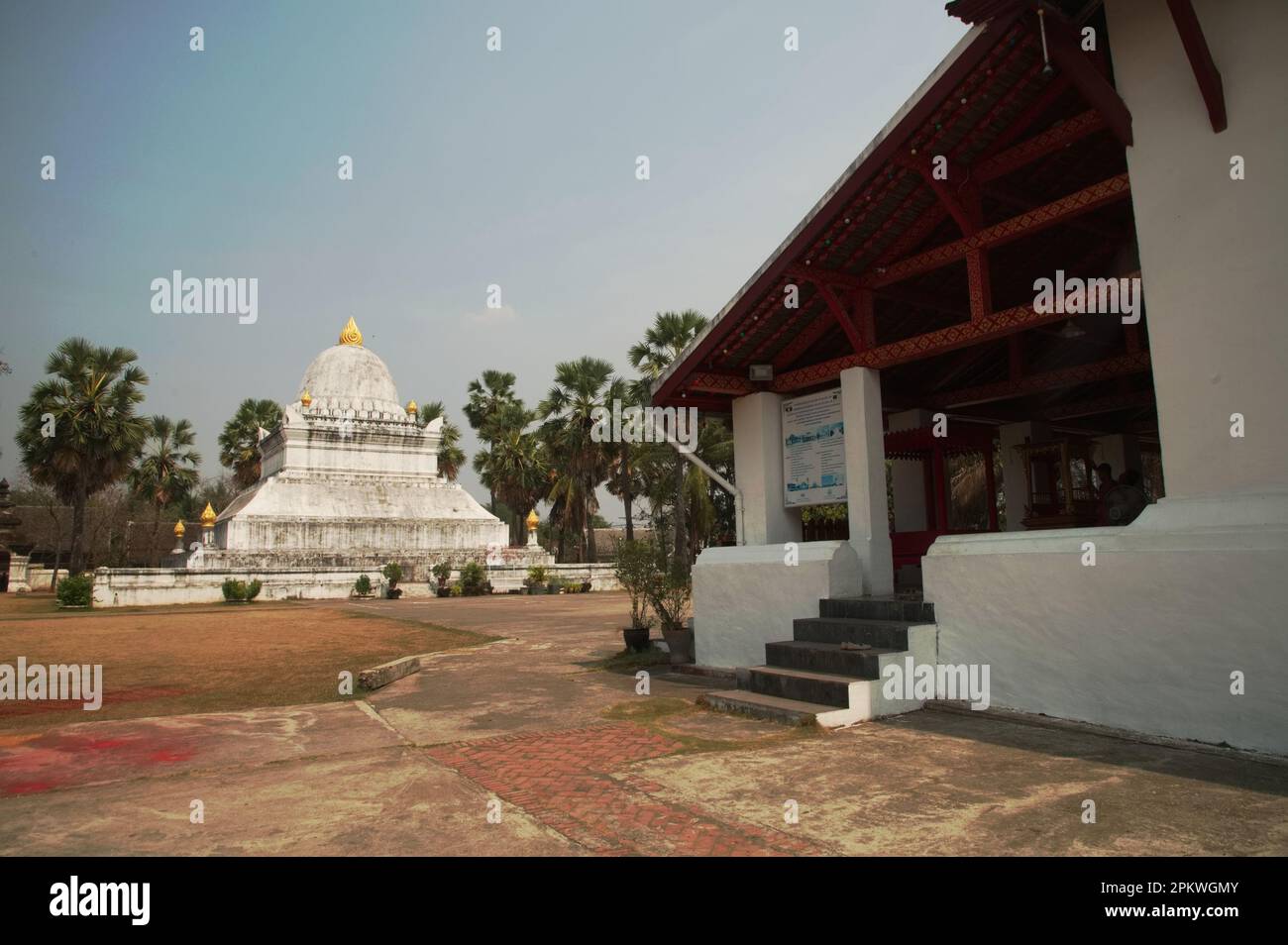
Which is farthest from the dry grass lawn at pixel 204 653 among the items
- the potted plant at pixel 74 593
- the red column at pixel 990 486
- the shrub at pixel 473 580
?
the shrub at pixel 473 580

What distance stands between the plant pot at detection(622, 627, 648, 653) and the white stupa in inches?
1049

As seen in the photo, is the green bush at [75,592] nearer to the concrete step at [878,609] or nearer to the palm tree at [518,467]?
the palm tree at [518,467]

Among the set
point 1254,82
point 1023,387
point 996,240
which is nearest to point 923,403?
point 1023,387

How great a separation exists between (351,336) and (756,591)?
44.1 meters

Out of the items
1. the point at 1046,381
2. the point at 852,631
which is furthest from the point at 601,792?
the point at 1046,381

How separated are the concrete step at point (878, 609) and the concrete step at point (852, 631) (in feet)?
0.23

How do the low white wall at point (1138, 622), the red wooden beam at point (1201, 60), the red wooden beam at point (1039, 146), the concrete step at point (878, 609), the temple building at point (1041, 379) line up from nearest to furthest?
the low white wall at point (1138, 622) < the temple building at point (1041, 379) < the red wooden beam at point (1201, 60) < the red wooden beam at point (1039, 146) < the concrete step at point (878, 609)

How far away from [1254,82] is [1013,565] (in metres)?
4.36

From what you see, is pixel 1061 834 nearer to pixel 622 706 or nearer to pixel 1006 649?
pixel 1006 649

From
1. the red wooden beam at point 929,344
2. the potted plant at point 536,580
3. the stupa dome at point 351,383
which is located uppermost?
the stupa dome at point 351,383

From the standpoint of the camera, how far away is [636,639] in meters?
12.3

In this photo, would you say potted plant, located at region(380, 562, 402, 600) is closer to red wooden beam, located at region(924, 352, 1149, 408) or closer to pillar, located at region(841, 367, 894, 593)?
red wooden beam, located at region(924, 352, 1149, 408)

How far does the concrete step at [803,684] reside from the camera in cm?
696

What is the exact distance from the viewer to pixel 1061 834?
3.90 metres
